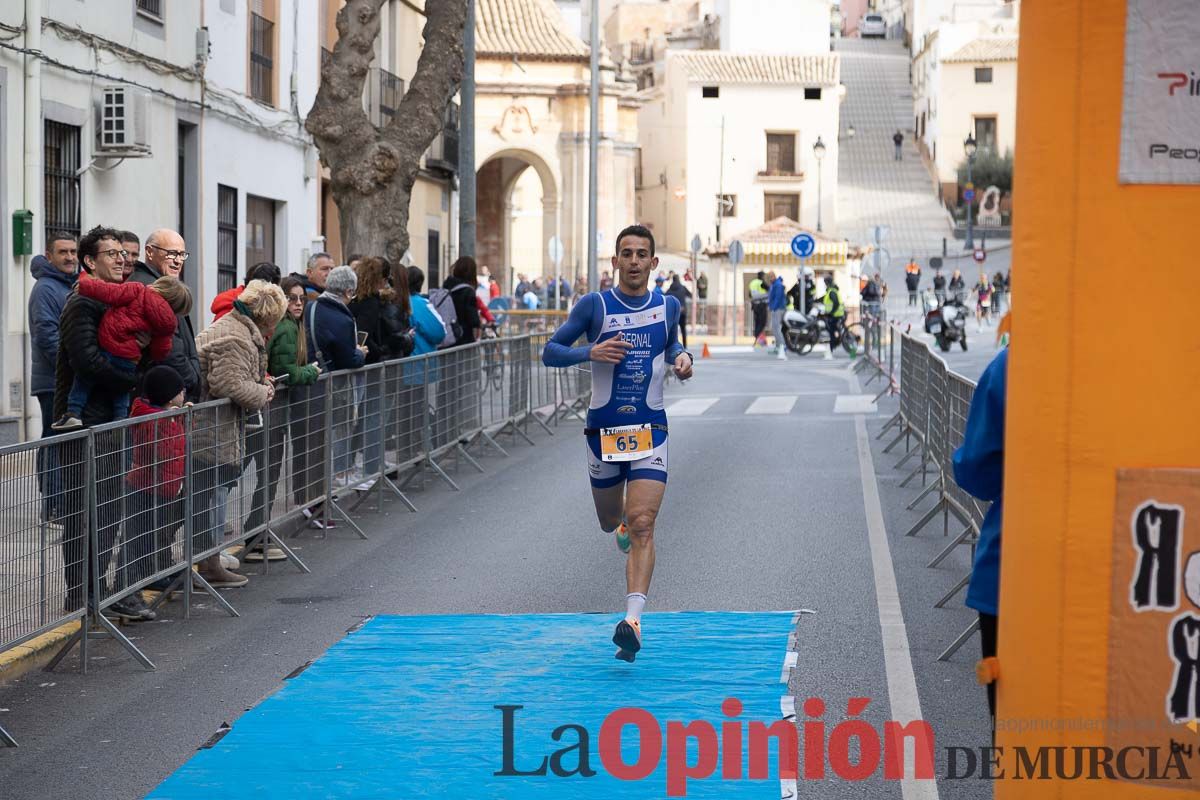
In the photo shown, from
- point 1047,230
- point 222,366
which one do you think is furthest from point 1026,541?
point 222,366

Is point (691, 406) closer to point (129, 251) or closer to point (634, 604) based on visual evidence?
point (129, 251)

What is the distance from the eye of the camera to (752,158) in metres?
80.6

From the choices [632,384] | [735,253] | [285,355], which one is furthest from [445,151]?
[632,384]

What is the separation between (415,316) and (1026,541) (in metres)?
12.4

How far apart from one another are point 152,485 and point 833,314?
3259 centimetres

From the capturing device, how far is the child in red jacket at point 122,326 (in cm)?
906

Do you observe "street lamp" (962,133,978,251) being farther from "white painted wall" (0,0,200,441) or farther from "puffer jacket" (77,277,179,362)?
"puffer jacket" (77,277,179,362)

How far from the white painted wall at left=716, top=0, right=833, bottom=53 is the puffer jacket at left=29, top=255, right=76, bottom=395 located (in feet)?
248

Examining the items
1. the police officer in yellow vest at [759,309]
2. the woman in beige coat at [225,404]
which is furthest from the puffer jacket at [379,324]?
the police officer in yellow vest at [759,309]

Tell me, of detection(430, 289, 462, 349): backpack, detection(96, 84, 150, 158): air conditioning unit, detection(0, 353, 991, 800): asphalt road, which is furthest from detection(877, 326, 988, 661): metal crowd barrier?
detection(96, 84, 150, 158): air conditioning unit

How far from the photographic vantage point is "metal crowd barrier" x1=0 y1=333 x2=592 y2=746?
303 inches

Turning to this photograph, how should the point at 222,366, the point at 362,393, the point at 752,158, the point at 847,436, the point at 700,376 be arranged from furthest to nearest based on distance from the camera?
the point at 752,158 < the point at 700,376 < the point at 847,436 < the point at 362,393 < the point at 222,366

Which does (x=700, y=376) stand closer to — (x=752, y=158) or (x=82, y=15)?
(x=82, y=15)

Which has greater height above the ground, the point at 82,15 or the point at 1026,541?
the point at 82,15
